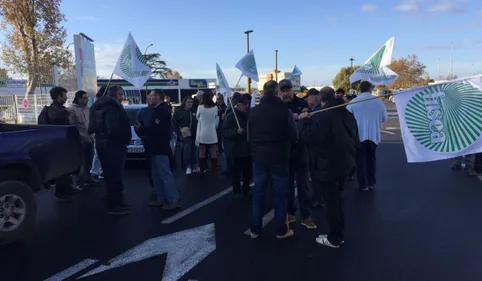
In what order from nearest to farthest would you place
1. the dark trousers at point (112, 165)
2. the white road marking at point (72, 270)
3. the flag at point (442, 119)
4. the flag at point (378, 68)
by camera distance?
the white road marking at point (72, 270) < the flag at point (442, 119) < the dark trousers at point (112, 165) < the flag at point (378, 68)

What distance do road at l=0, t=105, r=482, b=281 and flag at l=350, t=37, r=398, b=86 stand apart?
217cm

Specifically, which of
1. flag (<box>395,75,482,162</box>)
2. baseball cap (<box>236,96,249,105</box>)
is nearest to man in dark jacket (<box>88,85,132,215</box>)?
baseball cap (<box>236,96,249,105</box>)

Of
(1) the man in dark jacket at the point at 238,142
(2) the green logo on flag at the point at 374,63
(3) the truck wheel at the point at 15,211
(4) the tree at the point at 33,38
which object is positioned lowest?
(3) the truck wheel at the point at 15,211

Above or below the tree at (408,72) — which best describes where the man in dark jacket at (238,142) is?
below

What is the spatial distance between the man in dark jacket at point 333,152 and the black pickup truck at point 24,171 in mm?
3376

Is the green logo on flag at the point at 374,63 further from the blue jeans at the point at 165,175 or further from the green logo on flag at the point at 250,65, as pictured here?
the blue jeans at the point at 165,175

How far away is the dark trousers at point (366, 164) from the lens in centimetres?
668

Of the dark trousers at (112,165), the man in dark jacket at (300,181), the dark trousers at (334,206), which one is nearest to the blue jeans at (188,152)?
the dark trousers at (112,165)

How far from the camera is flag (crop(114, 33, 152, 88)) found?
714cm

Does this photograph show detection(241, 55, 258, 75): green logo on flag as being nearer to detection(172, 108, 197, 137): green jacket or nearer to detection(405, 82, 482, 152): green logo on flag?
detection(172, 108, 197, 137): green jacket

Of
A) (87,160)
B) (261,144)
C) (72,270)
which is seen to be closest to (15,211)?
(72,270)

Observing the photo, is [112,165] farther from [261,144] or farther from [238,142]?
[261,144]

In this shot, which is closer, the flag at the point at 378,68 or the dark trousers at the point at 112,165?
the dark trousers at the point at 112,165

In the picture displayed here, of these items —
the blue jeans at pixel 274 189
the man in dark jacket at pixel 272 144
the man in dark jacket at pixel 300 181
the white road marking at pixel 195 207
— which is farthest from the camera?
the white road marking at pixel 195 207
